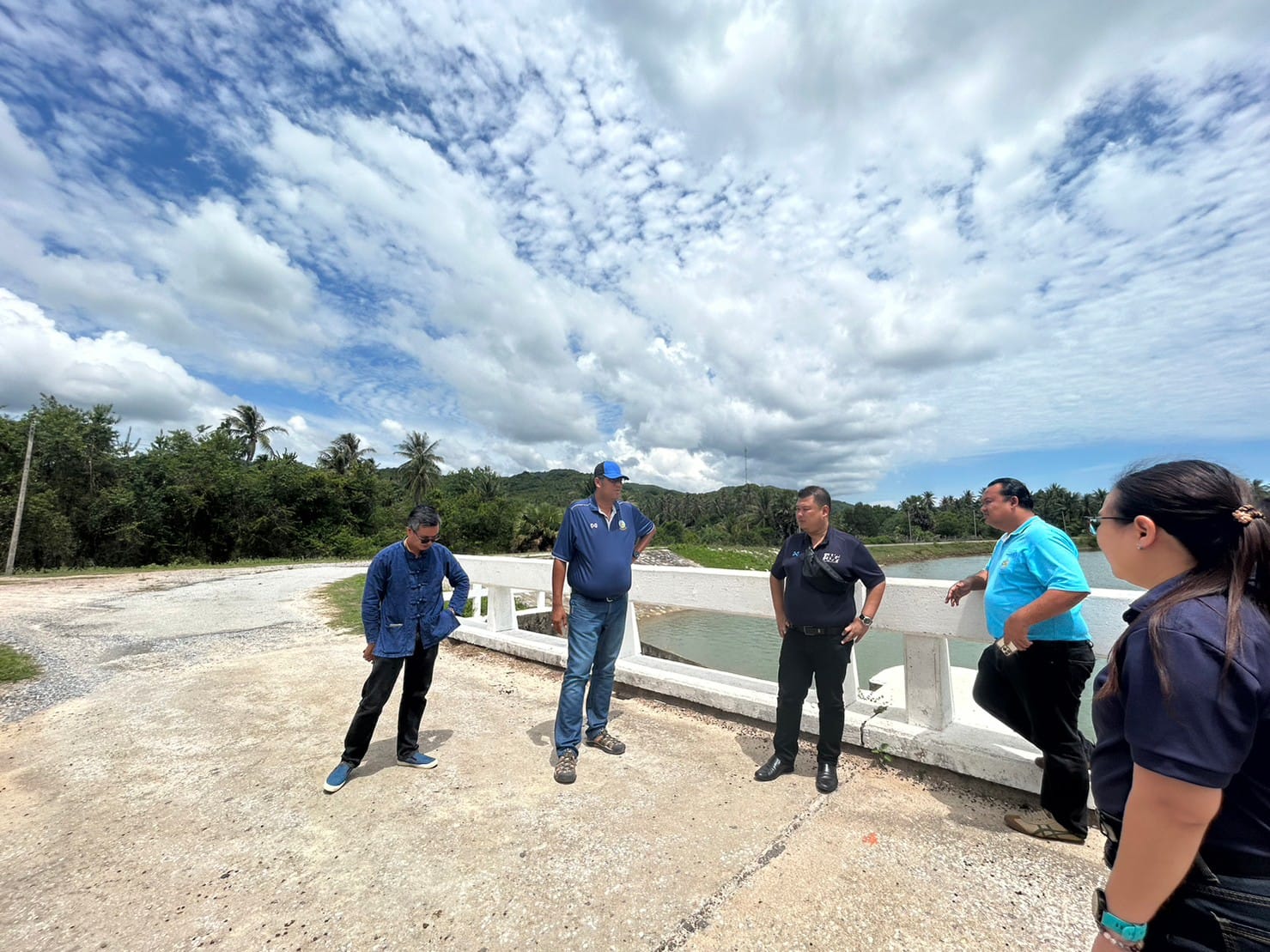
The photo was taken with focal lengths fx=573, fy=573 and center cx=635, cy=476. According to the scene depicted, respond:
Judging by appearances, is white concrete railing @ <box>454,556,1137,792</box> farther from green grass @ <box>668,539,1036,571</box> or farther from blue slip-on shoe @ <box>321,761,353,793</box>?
green grass @ <box>668,539,1036,571</box>

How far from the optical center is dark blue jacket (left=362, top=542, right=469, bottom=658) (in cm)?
321

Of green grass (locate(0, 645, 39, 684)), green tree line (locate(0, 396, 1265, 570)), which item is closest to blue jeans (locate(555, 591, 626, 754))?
green grass (locate(0, 645, 39, 684))

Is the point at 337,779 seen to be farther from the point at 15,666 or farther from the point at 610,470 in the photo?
the point at 15,666

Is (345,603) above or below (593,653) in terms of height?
below

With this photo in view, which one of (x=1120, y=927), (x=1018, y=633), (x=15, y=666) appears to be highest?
(x=1018, y=633)

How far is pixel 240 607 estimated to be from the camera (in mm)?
9500

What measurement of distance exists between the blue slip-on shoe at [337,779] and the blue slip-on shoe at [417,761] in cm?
28

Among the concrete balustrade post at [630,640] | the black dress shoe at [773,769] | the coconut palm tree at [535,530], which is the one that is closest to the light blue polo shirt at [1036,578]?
the black dress shoe at [773,769]

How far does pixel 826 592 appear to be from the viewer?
9.52 feet

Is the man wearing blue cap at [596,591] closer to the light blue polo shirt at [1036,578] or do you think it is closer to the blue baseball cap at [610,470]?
the blue baseball cap at [610,470]

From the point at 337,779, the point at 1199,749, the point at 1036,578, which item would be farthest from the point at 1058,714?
the point at 337,779

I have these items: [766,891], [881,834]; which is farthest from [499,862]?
[881,834]

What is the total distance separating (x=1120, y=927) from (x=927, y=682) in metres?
2.21

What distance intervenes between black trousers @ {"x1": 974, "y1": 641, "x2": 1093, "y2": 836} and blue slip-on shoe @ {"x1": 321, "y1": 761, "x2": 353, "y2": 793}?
3210 millimetres
